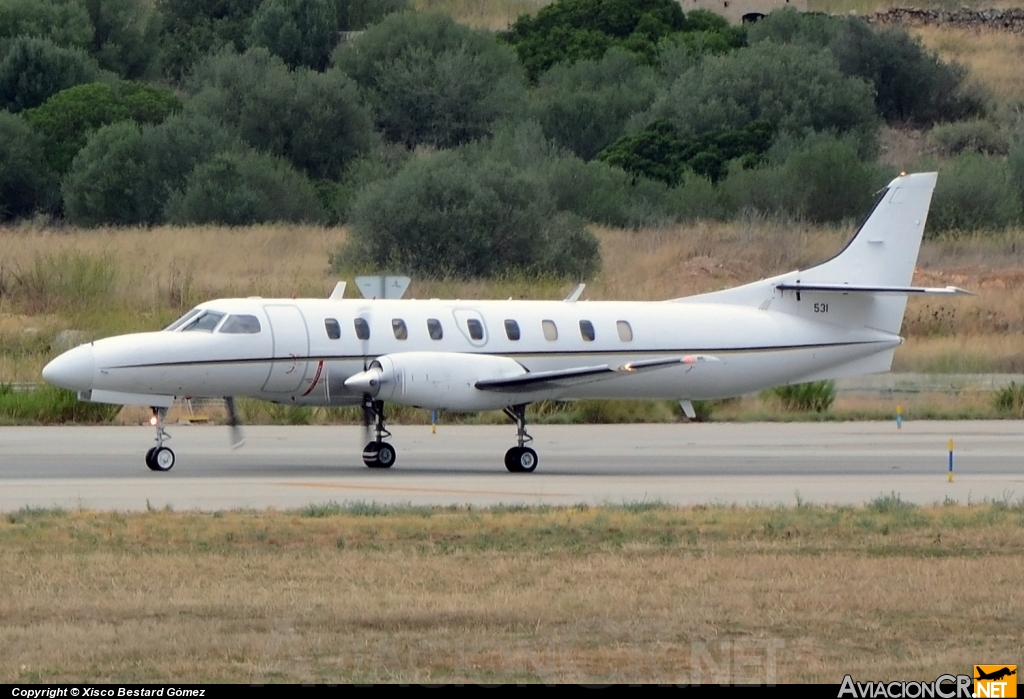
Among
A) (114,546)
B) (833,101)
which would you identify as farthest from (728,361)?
(833,101)

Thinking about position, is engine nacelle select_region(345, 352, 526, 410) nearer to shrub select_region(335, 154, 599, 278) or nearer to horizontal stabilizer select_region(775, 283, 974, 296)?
horizontal stabilizer select_region(775, 283, 974, 296)

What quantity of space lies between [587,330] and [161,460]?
597 cm

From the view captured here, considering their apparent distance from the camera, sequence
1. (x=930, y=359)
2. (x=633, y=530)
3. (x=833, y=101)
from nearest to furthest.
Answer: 1. (x=633, y=530)
2. (x=930, y=359)
3. (x=833, y=101)

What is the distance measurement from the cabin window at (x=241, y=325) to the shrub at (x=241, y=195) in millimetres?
37260

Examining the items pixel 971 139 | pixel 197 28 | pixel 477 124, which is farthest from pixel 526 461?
pixel 197 28

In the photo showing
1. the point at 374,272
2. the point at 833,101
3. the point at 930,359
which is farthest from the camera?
the point at 833,101

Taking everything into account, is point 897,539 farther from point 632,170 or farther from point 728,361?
point 632,170

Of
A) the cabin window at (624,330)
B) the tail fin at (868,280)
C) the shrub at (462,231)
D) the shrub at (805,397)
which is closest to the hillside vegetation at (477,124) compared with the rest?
the shrub at (462,231)

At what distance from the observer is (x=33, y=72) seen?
77500 mm

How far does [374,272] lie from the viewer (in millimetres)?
45938

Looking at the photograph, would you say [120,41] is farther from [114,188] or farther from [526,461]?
[526,461]

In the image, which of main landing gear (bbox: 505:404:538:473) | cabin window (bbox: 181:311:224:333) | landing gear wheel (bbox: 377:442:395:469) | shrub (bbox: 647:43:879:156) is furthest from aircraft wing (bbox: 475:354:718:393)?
shrub (bbox: 647:43:879:156)

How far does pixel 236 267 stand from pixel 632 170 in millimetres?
21823

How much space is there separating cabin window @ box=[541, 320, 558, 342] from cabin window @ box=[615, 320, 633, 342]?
35.2 inches
